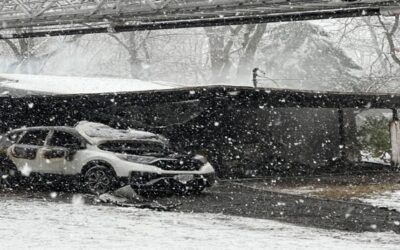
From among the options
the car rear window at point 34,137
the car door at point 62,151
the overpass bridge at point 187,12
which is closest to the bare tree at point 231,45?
the car rear window at point 34,137

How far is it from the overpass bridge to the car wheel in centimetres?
320

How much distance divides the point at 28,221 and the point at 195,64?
3239cm

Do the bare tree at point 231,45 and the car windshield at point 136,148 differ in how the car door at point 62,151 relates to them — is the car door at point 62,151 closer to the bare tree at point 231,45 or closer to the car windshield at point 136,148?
the car windshield at point 136,148

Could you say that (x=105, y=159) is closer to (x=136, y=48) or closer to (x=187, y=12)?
(x=187, y=12)

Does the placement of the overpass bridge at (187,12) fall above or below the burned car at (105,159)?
above

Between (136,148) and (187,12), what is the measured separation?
4.13m

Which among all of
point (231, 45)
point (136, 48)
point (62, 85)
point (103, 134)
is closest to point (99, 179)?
point (103, 134)

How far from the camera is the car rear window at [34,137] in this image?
15.1m

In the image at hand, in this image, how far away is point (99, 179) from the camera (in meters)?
13.9

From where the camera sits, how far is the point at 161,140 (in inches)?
612

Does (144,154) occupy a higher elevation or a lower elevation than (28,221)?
higher

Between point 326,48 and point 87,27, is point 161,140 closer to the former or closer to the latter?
point 87,27

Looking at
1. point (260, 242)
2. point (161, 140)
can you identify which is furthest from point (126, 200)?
point (260, 242)

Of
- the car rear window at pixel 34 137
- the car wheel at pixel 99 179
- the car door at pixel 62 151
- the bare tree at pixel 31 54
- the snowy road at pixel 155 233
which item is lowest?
the snowy road at pixel 155 233
